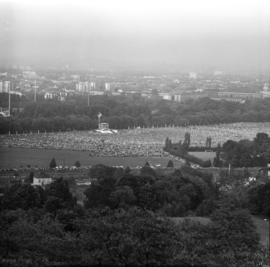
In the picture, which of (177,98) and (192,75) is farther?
(177,98)

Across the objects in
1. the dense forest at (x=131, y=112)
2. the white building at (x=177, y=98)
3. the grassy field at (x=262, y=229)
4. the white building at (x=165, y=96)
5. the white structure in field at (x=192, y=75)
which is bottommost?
the grassy field at (x=262, y=229)

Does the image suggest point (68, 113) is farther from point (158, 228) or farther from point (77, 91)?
point (158, 228)

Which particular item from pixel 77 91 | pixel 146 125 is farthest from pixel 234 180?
pixel 77 91

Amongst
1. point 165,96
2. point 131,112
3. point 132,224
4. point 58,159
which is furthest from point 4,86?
point 132,224

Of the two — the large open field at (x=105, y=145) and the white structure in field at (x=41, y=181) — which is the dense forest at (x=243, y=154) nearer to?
the large open field at (x=105, y=145)

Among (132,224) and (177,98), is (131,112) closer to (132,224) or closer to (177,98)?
(177,98)

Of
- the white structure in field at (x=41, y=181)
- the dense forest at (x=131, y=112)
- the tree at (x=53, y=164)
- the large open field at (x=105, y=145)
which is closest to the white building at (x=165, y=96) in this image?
the dense forest at (x=131, y=112)

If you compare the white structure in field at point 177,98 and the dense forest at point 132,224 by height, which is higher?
the white structure in field at point 177,98

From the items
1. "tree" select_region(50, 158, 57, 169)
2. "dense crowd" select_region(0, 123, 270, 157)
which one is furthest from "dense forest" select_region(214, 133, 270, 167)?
"tree" select_region(50, 158, 57, 169)
